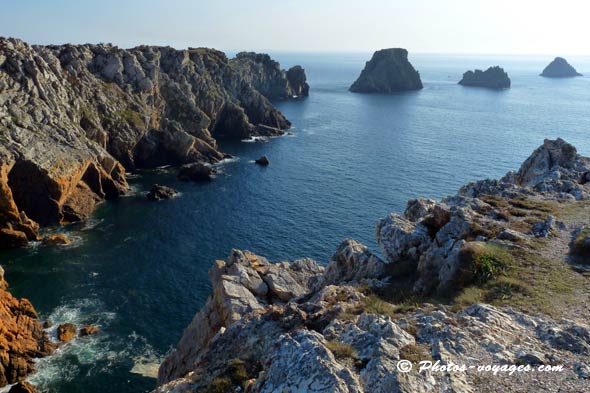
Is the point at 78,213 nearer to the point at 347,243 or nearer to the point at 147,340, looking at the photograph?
the point at 147,340

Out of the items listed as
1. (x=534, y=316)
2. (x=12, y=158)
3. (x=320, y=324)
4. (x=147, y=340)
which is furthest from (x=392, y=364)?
(x=12, y=158)

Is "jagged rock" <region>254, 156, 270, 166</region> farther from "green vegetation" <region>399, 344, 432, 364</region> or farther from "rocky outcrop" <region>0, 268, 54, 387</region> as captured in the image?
"green vegetation" <region>399, 344, 432, 364</region>

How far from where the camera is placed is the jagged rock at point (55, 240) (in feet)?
220

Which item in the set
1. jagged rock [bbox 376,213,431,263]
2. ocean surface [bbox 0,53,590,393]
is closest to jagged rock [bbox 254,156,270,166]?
ocean surface [bbox 0,53,590,393]

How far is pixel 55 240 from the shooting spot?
67.4m

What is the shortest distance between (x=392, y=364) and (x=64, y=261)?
59.2 meters

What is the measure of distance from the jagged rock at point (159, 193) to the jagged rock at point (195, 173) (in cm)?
1027

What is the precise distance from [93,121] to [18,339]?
6056 cm

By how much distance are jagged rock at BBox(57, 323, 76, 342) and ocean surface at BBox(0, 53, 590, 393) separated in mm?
984

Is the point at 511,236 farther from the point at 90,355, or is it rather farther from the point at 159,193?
the point at 159,193

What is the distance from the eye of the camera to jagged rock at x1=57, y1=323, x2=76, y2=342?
4705 cm

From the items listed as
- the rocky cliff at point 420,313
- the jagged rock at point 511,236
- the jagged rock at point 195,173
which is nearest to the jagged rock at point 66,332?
the rocky cliff at point 420,313

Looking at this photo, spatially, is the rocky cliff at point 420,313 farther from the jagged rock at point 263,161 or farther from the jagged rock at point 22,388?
the jagged rock at point 263,161

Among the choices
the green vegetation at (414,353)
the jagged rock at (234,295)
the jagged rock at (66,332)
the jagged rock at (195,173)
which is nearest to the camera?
the green vegetation at (414,353)
